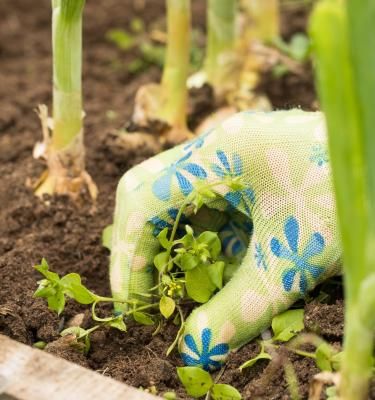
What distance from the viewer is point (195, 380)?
1187mm

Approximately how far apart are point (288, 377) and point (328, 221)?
23 cm

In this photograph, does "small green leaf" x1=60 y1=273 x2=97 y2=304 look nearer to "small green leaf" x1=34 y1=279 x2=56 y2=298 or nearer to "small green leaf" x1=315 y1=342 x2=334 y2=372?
"small green leaf" x1=34 y1=279 x2=56 y2=298

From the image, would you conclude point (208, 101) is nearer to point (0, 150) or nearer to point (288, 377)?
point (0, 150)

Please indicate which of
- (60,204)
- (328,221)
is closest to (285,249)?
(328,221)

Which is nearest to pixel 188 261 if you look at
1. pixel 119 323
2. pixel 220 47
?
pixel 119 323

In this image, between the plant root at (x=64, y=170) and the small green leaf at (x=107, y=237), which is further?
the plant root at (x=64, y=170)

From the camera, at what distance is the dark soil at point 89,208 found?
1279mm

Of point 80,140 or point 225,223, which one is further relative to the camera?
point 80,140

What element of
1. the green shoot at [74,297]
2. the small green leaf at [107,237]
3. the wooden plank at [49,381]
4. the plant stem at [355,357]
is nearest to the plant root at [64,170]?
the small green leaf at [107,237]

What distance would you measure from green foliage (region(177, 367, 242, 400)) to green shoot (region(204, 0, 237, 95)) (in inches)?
37.7

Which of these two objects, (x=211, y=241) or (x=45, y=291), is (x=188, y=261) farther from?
(x=45, y=291)

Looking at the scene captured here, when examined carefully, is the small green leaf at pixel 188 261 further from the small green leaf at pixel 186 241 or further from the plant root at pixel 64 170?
the plant root at pixel 64 170

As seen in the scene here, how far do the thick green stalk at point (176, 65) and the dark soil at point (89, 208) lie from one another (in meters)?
0.12

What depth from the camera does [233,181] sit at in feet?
4.14
